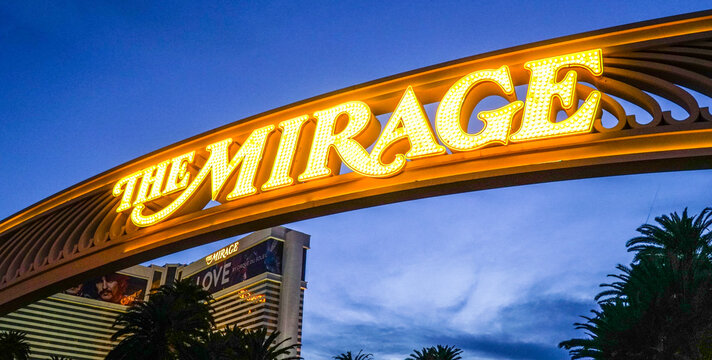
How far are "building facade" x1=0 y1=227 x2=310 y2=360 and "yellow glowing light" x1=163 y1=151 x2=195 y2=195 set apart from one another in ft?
367

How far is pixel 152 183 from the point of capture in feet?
29.2

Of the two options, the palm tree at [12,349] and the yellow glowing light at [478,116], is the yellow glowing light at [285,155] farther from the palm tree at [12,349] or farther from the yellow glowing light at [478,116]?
the palm tree at [12,349]

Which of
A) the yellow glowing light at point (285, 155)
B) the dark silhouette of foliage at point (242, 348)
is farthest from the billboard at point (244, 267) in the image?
the yellow glowing light at point (285, 155)

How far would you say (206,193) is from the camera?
838cm

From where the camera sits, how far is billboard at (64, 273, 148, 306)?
143000mm

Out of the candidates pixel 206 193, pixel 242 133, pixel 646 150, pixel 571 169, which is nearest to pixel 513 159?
pixel 571 169

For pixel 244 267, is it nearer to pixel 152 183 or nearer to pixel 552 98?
pixel 152 183

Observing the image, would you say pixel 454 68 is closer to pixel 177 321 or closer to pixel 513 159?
pixel 513 159

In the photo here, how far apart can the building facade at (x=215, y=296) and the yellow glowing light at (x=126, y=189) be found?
11095cm

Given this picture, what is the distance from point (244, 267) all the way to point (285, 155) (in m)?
132

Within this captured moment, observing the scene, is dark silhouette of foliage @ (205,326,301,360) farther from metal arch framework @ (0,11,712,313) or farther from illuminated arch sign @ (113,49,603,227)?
illuminated arch sign @ (113,49,603,227)

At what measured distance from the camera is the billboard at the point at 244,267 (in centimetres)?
12825

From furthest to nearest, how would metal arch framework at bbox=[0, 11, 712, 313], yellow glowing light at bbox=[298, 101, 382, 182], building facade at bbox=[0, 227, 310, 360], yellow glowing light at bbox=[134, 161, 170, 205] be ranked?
1. building facade at bbox=[0, 227, 310, 360]
2. yellow glowing light at bbox=[134, 161, 170, 205]
3. yellow glowing light at bbox=[298, 101, 382, 182]
4. metal arch framework at bbox=[0, 11, 712, 313]

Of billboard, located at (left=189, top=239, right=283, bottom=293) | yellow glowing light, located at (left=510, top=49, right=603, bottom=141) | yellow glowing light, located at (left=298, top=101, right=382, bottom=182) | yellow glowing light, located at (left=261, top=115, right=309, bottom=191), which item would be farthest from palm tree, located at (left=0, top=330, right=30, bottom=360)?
A: billboard, located at (left=189, top=239, right=283, bottom=293)
